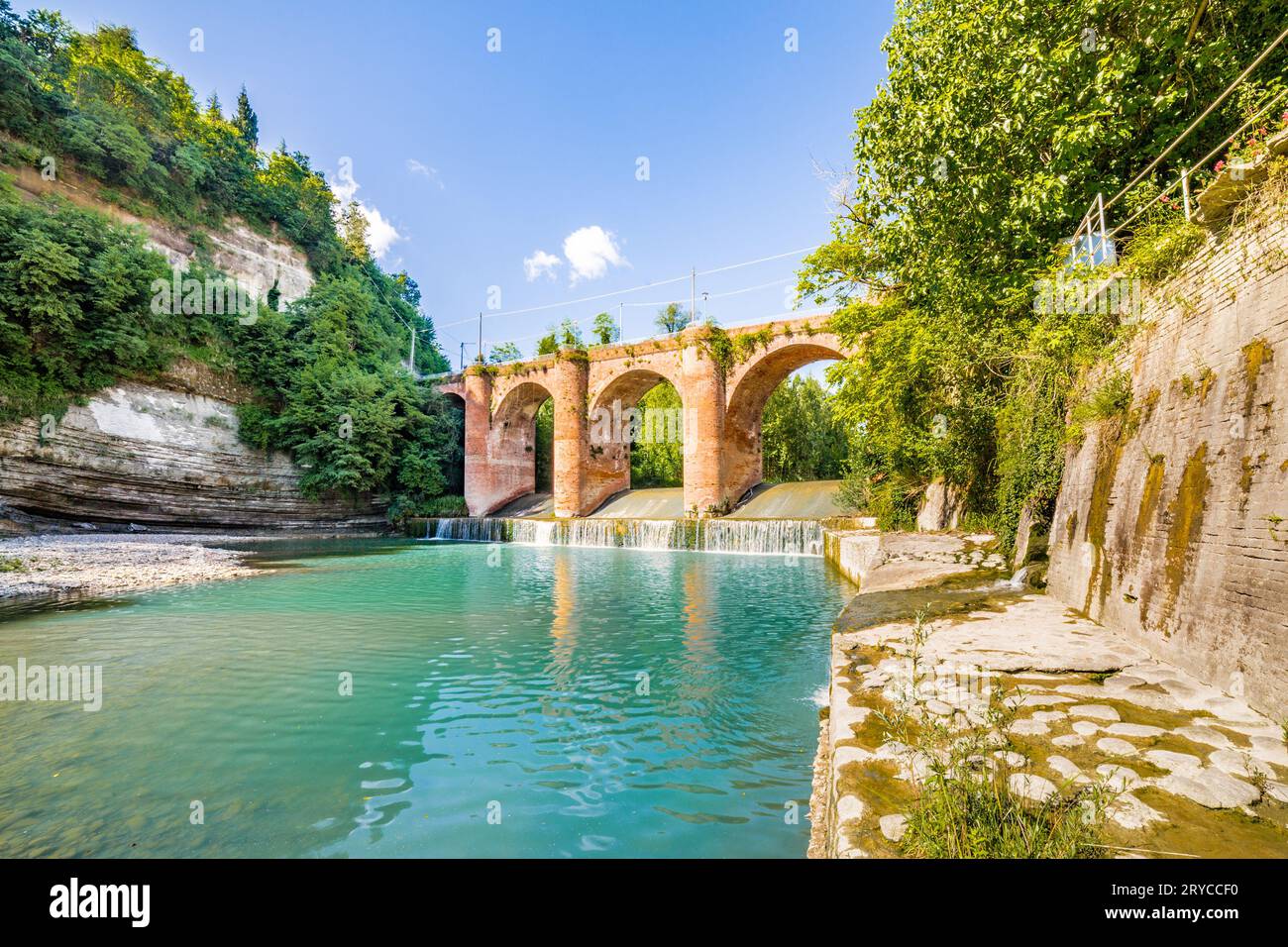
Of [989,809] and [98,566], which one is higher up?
[989,809]

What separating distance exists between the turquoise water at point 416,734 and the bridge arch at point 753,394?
14447 mm

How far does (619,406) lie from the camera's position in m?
27.0

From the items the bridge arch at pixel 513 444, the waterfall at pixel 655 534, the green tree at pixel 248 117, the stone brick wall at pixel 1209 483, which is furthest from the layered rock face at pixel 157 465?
the green tree at pixel 248 117

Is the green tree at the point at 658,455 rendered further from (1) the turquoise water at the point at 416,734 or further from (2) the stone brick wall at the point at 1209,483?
(2) the stone brick wall at the point at 1209,483

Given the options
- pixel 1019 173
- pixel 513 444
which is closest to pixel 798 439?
pixel 513 444

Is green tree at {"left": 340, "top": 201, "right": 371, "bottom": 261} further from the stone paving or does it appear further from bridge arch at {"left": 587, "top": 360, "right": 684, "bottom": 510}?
the stone paving

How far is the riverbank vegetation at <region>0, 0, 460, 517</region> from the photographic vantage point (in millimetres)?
15664

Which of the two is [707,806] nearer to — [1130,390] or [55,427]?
[1130,390]

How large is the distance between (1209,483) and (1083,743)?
7.78 ft

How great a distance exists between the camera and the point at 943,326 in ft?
31.3

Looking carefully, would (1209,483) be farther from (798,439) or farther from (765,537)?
(798,439)
